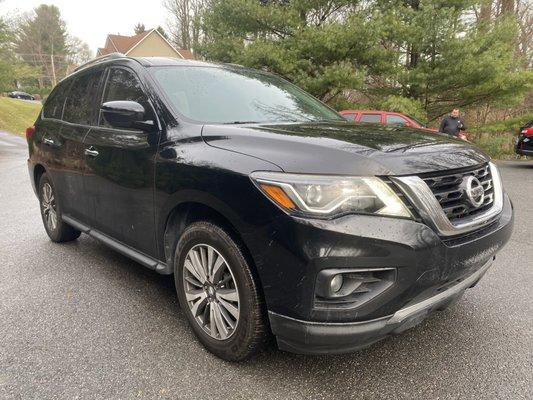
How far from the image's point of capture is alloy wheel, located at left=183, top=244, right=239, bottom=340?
230cm

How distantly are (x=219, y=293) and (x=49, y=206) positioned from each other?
3007 mm

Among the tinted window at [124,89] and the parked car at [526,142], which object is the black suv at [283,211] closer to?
the tinted window at [124,89]

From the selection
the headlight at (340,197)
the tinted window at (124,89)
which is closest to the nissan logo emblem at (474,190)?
the headlight at (340,197)

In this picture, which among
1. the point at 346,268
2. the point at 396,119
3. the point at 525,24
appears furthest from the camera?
the point at 525,24

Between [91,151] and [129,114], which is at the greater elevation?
[129,114]

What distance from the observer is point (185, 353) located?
8.26 ft

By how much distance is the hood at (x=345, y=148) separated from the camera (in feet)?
6.43

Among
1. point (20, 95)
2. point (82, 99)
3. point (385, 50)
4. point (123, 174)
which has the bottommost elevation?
point (123, 174)

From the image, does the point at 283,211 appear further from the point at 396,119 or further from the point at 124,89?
the point at 396,119

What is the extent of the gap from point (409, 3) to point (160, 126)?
602 inches

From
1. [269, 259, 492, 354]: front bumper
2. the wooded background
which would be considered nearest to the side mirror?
[269, 259, 492, 354]: front bumper

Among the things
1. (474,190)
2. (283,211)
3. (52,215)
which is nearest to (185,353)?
(283,211)

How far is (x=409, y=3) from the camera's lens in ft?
49.7

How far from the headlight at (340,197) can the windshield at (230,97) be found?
1032mm
